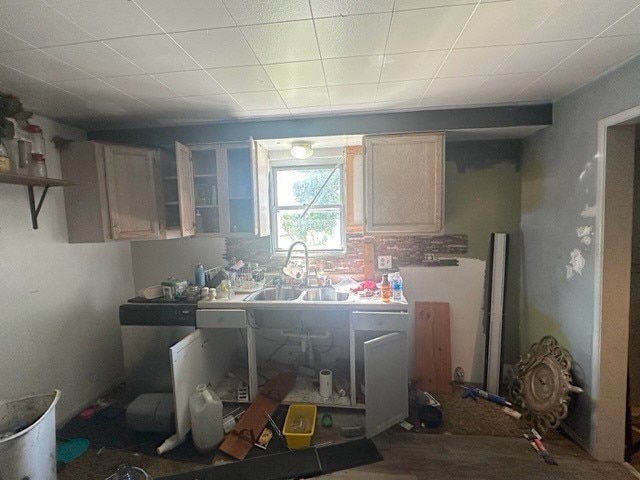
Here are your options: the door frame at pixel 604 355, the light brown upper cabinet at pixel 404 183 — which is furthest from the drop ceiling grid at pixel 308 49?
the door frame at pixel 604 355

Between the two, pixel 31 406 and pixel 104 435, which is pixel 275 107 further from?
pixel 104 435

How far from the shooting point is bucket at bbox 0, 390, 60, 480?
1.32m

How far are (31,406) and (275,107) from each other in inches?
92.1

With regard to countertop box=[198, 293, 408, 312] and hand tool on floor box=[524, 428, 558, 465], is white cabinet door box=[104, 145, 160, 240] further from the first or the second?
hand tool on floor box=[524, 428, 558, 465]

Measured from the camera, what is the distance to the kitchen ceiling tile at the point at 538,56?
4.37 ft

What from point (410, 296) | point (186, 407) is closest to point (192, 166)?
point (186, 407)

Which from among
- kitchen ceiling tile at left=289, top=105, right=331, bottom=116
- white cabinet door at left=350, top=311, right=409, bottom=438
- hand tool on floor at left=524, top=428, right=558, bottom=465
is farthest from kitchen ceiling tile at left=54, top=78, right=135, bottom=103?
hand tool on floor at left=524, top=428, right=558, bottom=465

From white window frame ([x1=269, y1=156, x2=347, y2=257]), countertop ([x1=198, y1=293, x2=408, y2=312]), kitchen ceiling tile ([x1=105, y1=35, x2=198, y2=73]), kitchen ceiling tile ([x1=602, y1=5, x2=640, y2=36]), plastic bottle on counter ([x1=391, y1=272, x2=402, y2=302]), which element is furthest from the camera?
white window frame ([x1=269, y1=156, x2=347, y2=257])

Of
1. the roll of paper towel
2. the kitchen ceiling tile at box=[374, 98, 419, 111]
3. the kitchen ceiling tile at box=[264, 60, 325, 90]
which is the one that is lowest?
the roll of paper towel

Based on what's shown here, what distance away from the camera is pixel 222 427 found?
1.92 metres

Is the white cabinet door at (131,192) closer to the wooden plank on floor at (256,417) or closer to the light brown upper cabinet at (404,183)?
the wooden plank on floor at (256,417)

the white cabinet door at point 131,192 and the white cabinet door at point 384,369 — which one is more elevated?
the white cabinet door at point 131,192

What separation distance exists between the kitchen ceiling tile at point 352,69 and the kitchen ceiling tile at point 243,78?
13.9 inches

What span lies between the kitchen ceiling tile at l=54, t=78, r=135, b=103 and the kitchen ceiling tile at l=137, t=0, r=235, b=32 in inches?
30.2
